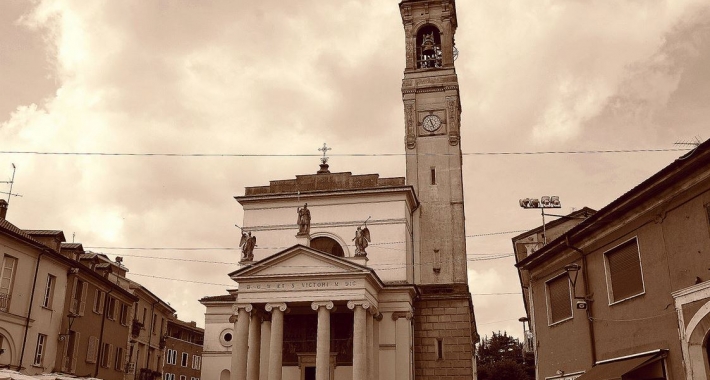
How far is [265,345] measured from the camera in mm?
33219

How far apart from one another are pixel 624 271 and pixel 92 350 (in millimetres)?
24965

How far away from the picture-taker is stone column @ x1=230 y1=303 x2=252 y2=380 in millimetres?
30388

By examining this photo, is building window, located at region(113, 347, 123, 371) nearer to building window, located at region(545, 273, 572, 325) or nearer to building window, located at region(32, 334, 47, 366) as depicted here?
building window, located at region(32, 334, 47, 366)

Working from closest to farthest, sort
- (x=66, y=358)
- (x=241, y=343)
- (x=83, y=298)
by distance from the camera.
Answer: (x=66, y=358) → (x=83, y=298) → (x=241, y=343)

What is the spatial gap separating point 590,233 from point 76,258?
2374 cm

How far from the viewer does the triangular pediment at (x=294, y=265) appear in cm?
3120

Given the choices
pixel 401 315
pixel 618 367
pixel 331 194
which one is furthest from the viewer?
pixel 331 194

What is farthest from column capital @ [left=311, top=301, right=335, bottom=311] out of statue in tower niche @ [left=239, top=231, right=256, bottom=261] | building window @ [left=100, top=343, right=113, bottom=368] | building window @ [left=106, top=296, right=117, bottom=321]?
building window @ [left=100, top=343, right=113, bottom=368]

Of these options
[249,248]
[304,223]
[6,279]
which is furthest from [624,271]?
[249,248]

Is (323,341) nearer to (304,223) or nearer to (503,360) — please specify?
(304,223)

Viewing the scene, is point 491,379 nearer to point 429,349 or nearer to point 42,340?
point 429,349

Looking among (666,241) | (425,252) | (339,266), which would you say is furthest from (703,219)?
(425,252)

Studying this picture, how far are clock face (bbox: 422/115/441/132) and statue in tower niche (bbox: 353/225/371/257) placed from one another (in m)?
9.02

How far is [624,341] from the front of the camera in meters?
14.7
